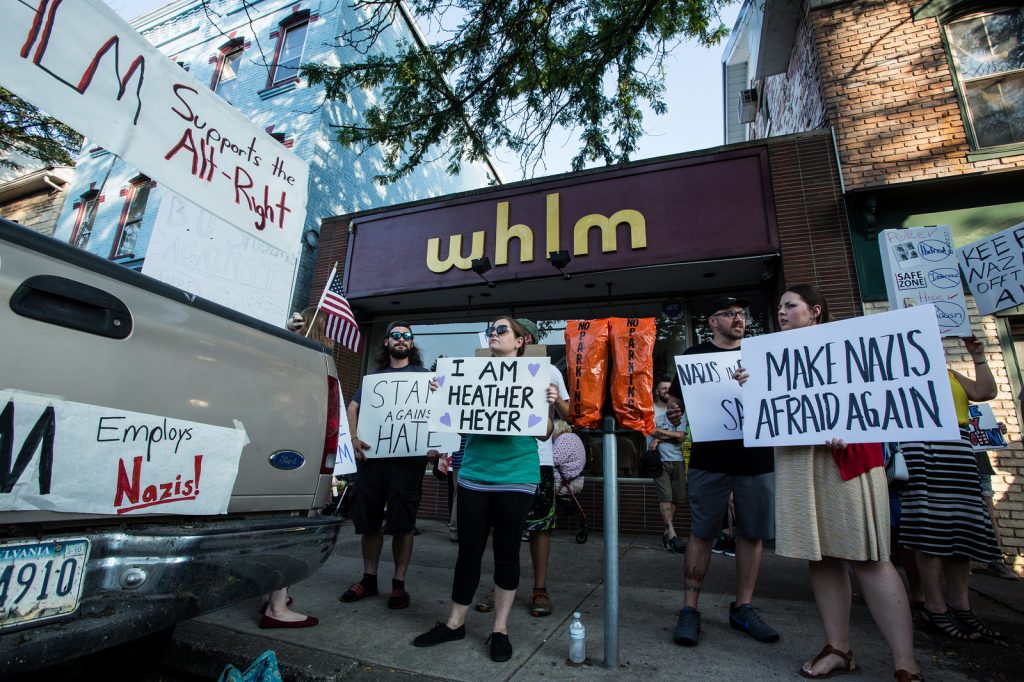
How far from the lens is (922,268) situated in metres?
4.27

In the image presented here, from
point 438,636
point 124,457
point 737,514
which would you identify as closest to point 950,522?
point 737,514

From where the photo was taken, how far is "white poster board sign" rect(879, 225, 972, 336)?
13.6 feet

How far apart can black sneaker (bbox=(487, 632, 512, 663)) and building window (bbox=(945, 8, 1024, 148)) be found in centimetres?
760

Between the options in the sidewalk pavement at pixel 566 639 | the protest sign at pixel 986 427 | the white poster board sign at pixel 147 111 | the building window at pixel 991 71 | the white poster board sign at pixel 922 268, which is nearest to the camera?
the white poster board sign at pixel 147 111

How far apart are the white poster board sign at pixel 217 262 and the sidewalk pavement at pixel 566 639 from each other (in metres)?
1.88

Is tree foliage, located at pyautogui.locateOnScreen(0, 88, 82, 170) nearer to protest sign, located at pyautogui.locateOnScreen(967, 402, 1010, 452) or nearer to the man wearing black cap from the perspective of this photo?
the man wearing black cap

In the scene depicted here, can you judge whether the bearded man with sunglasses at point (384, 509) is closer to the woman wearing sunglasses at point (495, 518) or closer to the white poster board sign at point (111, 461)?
the woman wearing sunglasses at point (495, 518)

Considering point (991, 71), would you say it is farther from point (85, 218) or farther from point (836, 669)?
point (85, 218)

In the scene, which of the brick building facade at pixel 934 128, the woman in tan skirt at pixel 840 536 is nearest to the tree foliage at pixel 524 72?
the brick building facade at pixel 934 128

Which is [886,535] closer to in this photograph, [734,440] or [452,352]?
[734,440]

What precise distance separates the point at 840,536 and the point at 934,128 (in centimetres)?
633

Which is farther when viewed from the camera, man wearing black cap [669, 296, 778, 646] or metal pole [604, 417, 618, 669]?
man wearing black cap [669, 296, 778, 646]

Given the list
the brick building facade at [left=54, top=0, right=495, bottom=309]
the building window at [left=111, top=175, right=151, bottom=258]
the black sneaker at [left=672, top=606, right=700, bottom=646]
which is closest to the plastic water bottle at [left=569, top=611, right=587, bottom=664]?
the black sneaker at [left=672, top=606, right=700, bottom=646]

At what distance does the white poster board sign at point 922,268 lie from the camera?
4.13 meters
